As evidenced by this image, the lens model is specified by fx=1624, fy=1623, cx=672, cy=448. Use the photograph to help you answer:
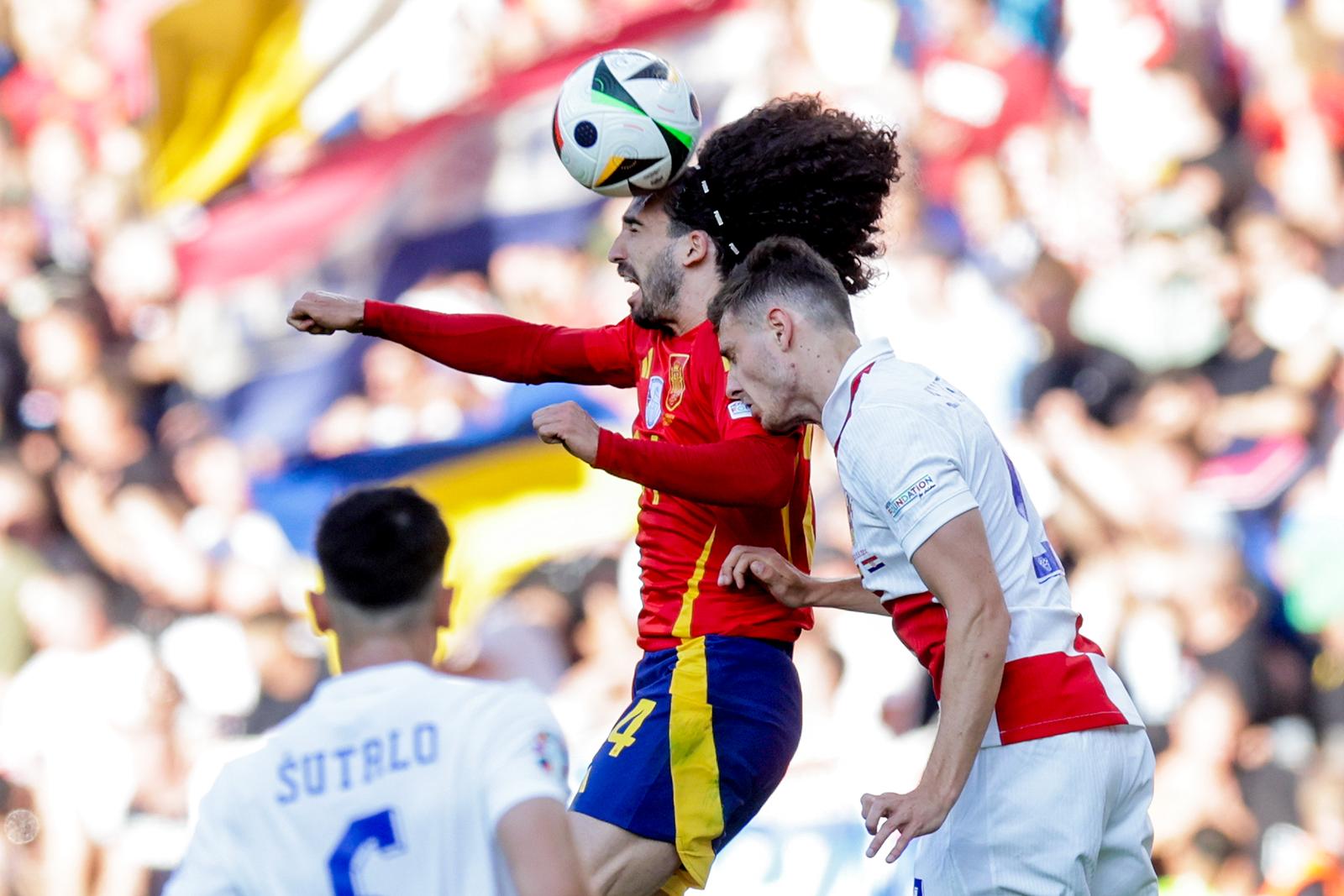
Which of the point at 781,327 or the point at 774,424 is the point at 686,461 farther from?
the point at 781,327

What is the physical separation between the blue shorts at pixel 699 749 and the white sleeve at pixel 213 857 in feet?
4.96

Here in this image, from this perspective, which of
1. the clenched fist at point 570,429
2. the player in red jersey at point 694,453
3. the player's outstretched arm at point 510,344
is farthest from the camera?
the player's outstretched arm at point 510,344

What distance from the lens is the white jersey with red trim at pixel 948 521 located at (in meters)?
3.40

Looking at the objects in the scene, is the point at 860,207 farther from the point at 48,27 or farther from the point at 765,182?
the point at 48,27

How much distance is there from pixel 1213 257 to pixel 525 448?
3.92 m

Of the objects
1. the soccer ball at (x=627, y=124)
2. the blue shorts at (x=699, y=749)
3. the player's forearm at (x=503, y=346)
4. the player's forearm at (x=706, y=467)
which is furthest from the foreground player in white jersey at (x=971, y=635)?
the player's forearm at (x=503, y=346)

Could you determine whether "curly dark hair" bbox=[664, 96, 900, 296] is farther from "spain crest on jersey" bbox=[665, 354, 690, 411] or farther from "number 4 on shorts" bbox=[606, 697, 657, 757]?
"number 4 on shorts" bbox=[606, 697, 657, 757]

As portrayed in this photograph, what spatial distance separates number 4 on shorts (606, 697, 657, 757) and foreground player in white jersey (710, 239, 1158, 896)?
2.46 ft

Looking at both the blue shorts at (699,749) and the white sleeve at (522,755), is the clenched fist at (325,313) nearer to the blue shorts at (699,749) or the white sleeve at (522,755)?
the blue shorts at (699,749)

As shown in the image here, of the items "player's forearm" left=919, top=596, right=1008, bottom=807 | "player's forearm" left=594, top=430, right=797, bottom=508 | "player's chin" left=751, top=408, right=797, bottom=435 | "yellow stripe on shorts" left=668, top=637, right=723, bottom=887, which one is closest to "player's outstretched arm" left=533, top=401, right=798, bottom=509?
"player's forearm" left=594, top=430, right=797, bottom=508

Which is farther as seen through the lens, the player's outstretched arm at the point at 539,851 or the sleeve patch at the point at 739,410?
the sleeve patch at the point at 739,410

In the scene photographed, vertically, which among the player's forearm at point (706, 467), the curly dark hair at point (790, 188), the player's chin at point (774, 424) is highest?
the curly dark hair at point (790, 188)

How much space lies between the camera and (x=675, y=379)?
4.40 m

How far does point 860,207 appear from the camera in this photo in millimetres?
4484
